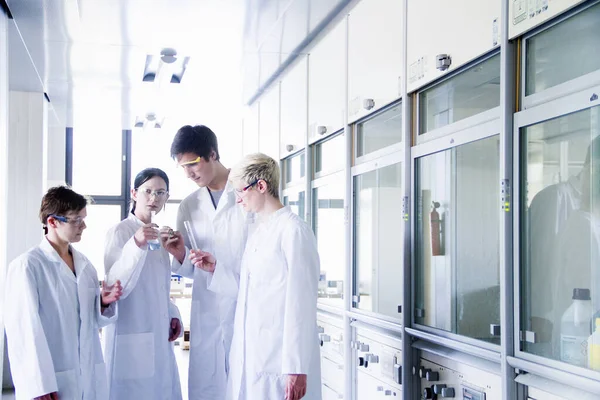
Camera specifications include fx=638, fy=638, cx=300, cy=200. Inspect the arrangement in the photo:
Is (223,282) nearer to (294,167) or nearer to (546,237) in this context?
(546,237)

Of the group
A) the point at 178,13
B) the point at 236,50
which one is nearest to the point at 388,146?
the point at 178,13

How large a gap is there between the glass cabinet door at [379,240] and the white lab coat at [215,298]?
716mm

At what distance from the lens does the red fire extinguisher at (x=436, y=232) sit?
266cm

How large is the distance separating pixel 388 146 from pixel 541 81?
1166mm

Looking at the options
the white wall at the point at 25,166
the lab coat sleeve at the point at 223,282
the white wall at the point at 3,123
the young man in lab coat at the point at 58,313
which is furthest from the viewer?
the white wall at the point at 25,166

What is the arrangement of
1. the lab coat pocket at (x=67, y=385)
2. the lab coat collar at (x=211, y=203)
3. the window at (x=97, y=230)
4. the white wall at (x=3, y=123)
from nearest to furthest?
the lab coat pocket at (x=67, y=385) → the lab coat collar at (x=211, y=203) → the white wall at (x=3, y=123) → the window at (x=97, y=230)

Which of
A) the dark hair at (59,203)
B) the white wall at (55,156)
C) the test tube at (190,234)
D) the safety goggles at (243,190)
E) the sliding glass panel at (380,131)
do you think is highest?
the white wall at (55,156)

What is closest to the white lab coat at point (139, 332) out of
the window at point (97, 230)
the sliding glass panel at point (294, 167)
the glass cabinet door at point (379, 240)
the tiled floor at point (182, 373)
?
the glass cabinet door at point (379, 240)

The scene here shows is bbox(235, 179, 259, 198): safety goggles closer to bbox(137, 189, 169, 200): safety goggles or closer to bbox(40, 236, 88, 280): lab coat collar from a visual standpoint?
bbox(137, 189, 169, 200): safety goggles

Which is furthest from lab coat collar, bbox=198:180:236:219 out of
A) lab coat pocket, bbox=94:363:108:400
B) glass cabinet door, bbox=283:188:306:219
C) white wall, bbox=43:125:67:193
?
white wall, bbox=43:125:67:193

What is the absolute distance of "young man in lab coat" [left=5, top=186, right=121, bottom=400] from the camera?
233cm

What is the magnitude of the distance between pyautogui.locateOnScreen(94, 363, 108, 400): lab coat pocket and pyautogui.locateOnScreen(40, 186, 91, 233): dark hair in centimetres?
64

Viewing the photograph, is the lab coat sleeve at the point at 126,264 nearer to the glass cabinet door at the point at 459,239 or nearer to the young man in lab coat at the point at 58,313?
the young man in lab coat at the point at 58,313

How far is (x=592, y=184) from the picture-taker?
179 centimetres
